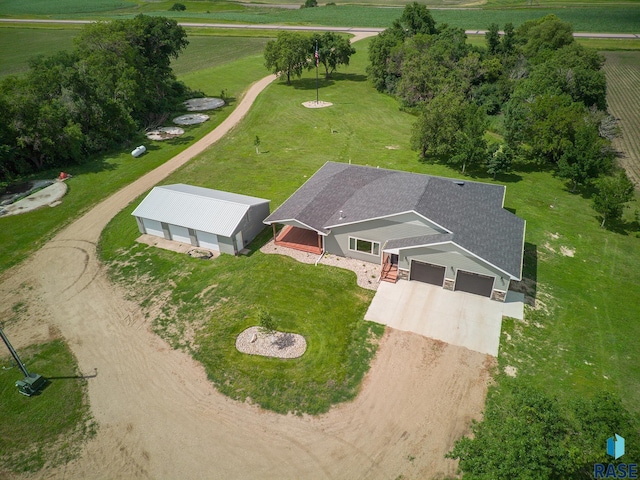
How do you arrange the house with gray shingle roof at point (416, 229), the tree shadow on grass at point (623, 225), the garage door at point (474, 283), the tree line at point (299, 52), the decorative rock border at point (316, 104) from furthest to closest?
the tree line at point (299, 52) < the decorative rock border at point (316, 104) < the tree shadow on grass at point (623, 225) < the garage door at point (474, 283) < the house with gray shingle roof at point (416, 229)

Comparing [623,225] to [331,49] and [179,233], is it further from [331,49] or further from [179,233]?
[331,49]

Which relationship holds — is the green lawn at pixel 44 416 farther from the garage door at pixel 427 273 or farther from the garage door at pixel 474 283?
the garage door at pixel 474 283

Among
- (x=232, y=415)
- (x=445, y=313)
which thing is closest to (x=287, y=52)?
(x=445, y=313)

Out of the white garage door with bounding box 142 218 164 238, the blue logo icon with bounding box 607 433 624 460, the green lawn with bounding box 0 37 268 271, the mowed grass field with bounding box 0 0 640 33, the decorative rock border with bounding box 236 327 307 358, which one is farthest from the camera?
the mowed grass field with bounding box 0 0 640 33

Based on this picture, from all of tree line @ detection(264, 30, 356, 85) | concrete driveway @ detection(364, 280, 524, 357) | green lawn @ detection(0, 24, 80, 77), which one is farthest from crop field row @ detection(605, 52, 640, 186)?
green lawn @ detection(0, 24, 80, 77)

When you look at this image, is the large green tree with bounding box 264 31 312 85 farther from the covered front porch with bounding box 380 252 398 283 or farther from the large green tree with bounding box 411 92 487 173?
the covered front porch with bounding box 380 252 398 283

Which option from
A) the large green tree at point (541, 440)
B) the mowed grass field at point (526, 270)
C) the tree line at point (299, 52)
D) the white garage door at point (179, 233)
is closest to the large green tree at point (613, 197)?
the mowed grass field at point (526, 270)

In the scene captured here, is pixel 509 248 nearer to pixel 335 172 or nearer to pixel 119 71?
pixel 335 172
